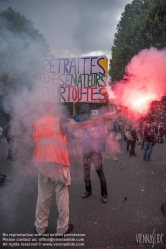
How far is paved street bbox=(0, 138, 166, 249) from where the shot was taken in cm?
325

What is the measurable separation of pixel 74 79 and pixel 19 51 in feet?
5.42

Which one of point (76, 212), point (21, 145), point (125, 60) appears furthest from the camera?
point (125, 60)

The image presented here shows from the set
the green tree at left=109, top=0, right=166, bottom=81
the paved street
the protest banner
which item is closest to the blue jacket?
the protest banner

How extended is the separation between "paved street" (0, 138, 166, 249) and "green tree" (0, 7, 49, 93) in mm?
2546

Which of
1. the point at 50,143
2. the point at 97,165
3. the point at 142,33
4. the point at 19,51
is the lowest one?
the point at 97,165

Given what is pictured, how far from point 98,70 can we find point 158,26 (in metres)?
11.8

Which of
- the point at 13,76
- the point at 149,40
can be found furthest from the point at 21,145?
the point at 149,40

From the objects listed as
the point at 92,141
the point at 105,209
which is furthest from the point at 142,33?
the point at 105,209

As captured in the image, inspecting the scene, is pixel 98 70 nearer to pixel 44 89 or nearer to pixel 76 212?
pixel 44 89

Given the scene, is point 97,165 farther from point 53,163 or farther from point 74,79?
point 74,79

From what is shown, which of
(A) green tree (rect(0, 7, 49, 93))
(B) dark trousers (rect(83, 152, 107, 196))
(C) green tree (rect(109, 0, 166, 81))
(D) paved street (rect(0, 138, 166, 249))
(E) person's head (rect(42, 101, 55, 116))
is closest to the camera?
(D) paved street (rect(0, 138, 166, 249))

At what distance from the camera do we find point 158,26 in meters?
14.6

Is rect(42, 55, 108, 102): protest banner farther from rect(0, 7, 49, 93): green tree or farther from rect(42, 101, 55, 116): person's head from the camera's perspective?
rect(42, 101, 55, 116): person's head

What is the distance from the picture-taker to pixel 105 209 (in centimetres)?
413
